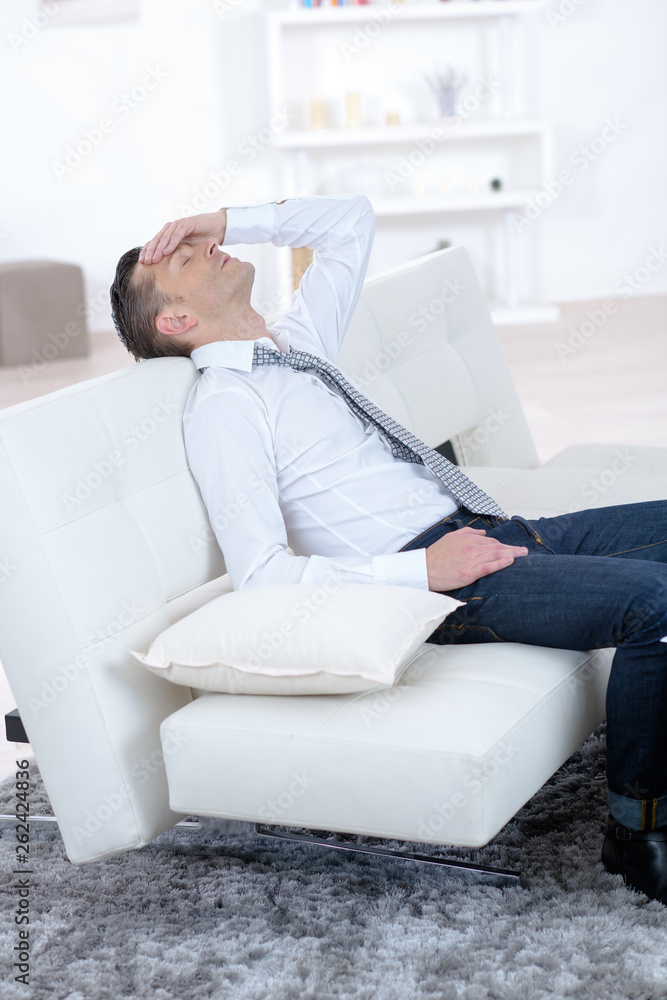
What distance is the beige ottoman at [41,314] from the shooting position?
223 inches

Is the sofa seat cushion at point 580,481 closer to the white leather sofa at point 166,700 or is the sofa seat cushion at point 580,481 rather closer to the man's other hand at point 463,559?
the man's other hand at point 463,559

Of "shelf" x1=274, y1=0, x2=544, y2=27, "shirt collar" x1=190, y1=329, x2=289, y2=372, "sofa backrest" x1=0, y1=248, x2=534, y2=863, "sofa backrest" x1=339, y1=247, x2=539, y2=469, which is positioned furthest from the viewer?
"shelf" x1=274, y1=0, x2=544, y2=27

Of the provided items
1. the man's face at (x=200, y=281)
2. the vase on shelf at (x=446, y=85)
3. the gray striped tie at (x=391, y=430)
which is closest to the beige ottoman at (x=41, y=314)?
the vase on shelf at (x=446, y=85)

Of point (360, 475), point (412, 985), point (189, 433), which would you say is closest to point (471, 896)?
point (412, 985)

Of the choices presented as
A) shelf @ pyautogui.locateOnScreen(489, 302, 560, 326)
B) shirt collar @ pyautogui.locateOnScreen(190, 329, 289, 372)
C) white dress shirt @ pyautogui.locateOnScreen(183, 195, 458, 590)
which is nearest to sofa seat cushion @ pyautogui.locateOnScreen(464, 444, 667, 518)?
white dress shirt @ pyautogui.locateOnScreen(183, 195, 458, 590)

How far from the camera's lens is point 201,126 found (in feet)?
21.5

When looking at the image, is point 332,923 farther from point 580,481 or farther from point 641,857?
point 580,481

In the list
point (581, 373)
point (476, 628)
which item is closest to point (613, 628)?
point (476, 628)

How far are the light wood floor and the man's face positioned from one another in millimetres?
2122

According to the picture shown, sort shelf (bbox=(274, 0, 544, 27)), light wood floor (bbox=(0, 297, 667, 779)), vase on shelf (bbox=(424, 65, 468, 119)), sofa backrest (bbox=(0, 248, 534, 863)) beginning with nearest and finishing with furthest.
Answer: sofa backrest (bbox=(0, 248, 534, 863))
light wood floor (bbox=(0, 297, 667, 779))
shelf (bbox=(274, 0, 544, 27))
vase on shelf (bbox=(424, 65, 468, 119))

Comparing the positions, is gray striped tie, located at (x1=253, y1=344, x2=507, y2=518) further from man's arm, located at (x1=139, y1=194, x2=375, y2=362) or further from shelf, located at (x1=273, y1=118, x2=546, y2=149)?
shelf, located at (x1=273, y1=118, x2=546, y2=149)

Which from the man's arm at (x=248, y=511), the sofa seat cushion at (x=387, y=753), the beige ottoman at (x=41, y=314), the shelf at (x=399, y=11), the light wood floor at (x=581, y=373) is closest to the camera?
the sofa seat cushion at (x=387, y=753)

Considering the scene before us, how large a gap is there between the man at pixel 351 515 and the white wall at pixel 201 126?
4824mm

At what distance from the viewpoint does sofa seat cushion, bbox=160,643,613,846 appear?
1.28m
